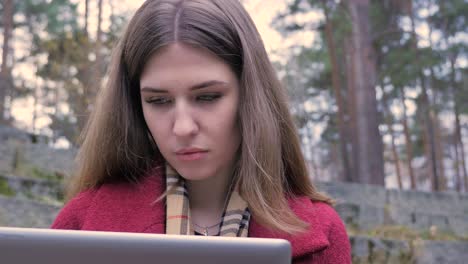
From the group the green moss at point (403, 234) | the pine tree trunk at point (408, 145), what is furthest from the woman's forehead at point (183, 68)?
the pine tree trunk at point (408, 145)

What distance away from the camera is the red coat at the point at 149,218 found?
1.40 m

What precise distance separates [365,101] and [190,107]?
7540 millimetres

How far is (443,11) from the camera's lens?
12594 mm

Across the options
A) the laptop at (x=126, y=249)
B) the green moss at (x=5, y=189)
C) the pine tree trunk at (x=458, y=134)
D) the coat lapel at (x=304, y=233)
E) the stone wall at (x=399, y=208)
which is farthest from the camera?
the pine tree trunk at (x=458, y=134)

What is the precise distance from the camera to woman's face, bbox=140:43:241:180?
1290 mm

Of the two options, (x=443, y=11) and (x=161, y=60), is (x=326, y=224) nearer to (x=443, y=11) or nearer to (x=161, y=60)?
(x=161, y=60)

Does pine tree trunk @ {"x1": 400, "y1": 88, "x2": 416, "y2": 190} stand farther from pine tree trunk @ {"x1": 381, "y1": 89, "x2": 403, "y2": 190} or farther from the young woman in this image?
the young woman

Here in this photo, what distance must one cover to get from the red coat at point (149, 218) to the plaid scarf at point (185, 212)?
0.10 ft

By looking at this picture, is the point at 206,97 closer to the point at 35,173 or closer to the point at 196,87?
the point at 196,87

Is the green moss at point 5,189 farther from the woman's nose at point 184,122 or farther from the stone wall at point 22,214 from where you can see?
the woman's nose at point 184,122

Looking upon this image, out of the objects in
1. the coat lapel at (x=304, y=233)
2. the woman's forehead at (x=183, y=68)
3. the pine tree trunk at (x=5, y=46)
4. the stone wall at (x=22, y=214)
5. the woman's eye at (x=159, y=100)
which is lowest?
the stone wall at (x=22, y=214)

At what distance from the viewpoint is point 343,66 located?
43.2 ft

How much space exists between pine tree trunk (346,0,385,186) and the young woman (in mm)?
6876

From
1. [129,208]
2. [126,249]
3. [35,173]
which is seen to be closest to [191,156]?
[129,208]
